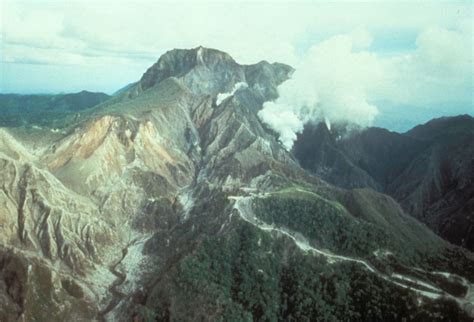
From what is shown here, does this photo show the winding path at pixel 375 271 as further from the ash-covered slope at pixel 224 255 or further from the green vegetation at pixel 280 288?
the green vegetation at pixel 280 288

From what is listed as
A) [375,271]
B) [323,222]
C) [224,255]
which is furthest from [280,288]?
[323,222]

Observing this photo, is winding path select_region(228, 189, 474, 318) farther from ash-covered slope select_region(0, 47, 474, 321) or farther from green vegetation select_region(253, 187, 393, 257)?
green vegetation select_region(253, 187, 393, 257)

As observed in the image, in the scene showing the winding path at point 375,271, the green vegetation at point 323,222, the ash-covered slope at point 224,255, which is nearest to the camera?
the winding path at point 375,271

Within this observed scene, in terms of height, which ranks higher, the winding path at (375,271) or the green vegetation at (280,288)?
the winding path at (375,271)

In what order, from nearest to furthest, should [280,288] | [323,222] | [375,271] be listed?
[375,271]
[280,288]
[323,222]

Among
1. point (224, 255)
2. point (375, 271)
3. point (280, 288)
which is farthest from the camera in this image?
point (224, 255)

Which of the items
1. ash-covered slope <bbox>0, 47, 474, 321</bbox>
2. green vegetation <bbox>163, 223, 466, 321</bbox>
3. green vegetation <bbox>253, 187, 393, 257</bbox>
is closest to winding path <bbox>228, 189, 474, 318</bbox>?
ash-covered slope <bbox>0, 47, 474, 321</bbox>

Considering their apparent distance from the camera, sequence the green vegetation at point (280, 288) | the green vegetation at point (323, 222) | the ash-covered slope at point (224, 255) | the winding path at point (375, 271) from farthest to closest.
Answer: the green vegetation at point (323, 222)
the ash-covered slope at point (224, 255)
the green vegetation at point (280, 288)
the winding path at point (375, 271)

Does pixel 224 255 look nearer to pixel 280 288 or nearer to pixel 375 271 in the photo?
pixel 280 288

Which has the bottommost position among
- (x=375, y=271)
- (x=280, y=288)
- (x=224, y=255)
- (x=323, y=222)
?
(x=280, y=288)

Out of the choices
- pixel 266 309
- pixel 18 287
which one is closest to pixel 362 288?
pixel 266 309

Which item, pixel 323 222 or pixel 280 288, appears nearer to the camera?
pixel 280 288

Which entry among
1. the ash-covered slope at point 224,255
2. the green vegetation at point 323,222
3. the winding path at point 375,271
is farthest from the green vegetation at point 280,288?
the green vegetation at point 323,222
